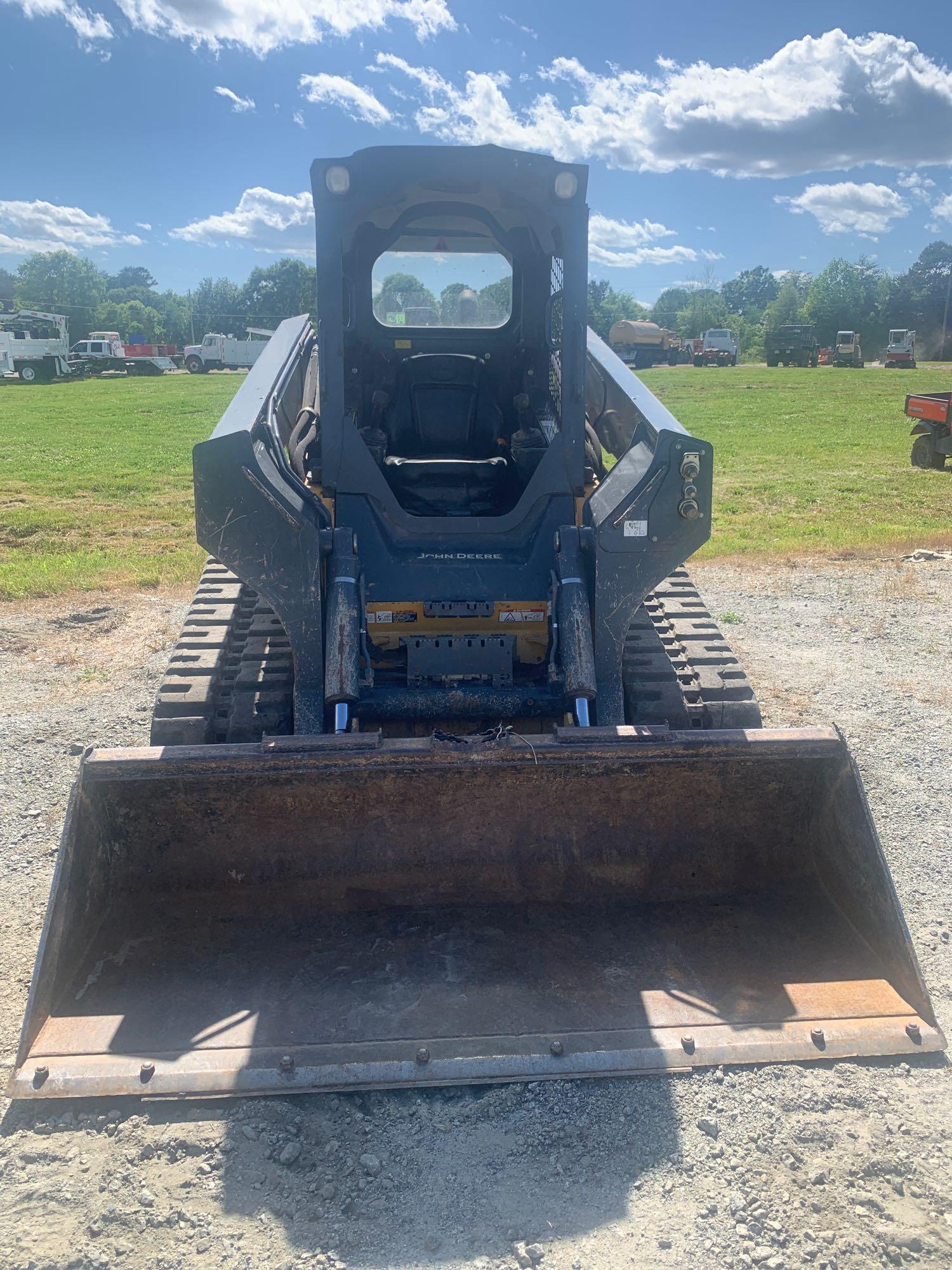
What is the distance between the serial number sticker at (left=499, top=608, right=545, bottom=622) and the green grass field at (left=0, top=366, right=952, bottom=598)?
5.49 m

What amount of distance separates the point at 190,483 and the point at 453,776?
43.6ft

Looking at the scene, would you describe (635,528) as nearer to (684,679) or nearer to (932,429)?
(684,679)

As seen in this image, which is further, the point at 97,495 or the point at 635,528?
the point at 97,495

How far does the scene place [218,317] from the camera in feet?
290

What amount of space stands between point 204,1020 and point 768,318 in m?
98.4

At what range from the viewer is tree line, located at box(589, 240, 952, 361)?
250 feet

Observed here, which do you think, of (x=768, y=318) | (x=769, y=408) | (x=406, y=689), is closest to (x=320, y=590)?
(x=406, y=689)

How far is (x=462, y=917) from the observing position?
3.83m

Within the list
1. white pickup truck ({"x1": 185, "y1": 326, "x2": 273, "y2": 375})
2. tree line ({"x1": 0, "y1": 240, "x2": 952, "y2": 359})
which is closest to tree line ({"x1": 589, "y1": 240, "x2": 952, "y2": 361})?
tree line ({"x1": 0, "y1": 240, "x2": 952, "y2": 359})

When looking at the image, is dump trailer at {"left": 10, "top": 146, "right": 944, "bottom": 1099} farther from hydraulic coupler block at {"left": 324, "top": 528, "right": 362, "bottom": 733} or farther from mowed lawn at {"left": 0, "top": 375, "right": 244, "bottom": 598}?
mowed lawn at {"left": 0, "top": 375, "right": 244, "bottom": 598}

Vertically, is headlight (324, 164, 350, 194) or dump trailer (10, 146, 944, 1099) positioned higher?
headlight (324, 164, 350, 194)

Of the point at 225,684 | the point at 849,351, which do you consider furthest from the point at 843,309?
the point at 225,684

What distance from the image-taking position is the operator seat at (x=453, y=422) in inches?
215

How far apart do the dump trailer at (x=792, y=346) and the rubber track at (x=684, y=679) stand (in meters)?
55.1
